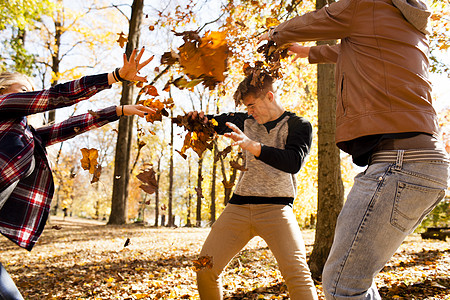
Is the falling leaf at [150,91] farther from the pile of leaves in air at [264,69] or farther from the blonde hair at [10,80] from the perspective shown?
the blonde hair at [10,80]

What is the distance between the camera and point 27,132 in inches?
97.6

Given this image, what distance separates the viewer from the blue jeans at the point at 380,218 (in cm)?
155

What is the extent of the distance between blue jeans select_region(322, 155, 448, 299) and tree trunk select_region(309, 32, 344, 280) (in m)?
3.51

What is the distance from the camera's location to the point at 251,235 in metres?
2.69

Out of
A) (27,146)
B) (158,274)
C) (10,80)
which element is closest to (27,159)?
(27,146)

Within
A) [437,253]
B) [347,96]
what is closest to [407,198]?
[347,96]

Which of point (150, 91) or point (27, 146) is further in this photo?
point (150, 91)

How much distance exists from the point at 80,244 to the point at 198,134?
7184 mm

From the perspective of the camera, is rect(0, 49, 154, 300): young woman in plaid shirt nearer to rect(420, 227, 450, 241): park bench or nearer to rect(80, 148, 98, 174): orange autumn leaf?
rect(80, 148, 98, 174): orange autumn leaf

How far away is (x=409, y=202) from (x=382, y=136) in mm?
344

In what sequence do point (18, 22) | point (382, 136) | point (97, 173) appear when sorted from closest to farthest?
1. point (382, 136)
2. point (97, 173)
3. point (18, 22)

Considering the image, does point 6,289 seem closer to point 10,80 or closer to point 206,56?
point 10,80

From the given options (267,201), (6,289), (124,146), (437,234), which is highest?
(124,146)

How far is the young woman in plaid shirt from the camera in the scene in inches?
89.0
